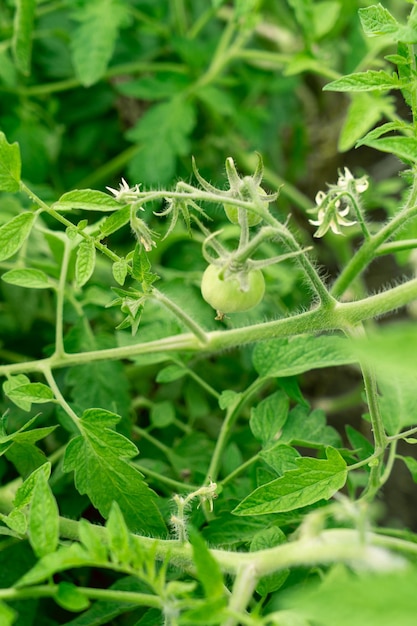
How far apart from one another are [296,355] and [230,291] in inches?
8.8

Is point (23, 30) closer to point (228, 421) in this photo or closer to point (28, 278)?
point (28, 278)

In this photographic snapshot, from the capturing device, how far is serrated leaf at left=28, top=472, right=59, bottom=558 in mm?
542

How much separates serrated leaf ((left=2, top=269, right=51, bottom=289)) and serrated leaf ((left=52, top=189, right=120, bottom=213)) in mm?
176

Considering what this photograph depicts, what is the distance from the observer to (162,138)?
4.44 ft

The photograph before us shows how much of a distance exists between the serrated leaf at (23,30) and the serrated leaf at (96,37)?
0.10m

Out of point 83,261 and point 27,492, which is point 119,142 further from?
point 27,492

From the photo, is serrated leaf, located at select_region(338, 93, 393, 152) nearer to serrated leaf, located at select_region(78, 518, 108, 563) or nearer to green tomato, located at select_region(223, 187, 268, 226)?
green tomato, located at select_region(223, 187, 268, 226)

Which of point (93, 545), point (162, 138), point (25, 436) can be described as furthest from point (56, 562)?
point (162, 138)

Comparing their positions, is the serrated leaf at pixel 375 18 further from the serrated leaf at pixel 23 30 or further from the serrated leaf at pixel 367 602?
the serrated leaf at pixel 23 30

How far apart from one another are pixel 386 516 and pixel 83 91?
1.25 m

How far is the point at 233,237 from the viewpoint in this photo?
1.22 meters

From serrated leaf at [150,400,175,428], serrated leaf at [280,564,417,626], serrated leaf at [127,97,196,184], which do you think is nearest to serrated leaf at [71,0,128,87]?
serrated leaf at [127,97,196,184]

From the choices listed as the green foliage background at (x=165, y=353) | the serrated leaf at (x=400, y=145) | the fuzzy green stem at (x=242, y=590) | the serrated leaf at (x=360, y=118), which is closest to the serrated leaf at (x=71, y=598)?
the green foliage background at (x=165, y=353)

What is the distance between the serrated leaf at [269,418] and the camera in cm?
82
